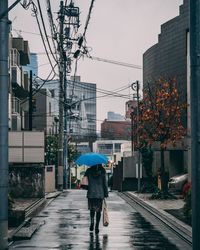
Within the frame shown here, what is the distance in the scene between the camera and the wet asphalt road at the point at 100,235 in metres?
14.0

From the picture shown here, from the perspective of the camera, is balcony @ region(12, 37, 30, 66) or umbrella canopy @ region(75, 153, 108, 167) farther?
balcony @ region(12, 37, 30, 66)

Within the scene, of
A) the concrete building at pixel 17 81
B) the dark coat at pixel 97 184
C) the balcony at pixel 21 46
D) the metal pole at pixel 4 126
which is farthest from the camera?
the balcony at pixel 21 46

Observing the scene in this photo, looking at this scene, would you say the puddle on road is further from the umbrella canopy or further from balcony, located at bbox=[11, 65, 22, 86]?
balcony, located at bbox=[11, 65, 22, 86]

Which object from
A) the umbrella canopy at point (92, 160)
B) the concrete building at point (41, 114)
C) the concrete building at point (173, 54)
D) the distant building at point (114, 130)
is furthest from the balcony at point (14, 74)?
the distant building at point (114, 130)

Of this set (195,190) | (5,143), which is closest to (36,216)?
(5,143)

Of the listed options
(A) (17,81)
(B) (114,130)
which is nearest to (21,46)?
(A) (17,81)

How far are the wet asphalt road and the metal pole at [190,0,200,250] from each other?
14.8 feet

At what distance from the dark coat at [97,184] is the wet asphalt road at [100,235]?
933 mm

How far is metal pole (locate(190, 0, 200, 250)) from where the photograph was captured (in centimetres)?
930

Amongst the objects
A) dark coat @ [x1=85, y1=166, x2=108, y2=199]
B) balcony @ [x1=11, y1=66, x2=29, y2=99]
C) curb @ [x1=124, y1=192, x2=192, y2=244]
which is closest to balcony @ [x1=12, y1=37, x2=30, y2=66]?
balcony @ [x1=11, y1=66, x2=29, y2=99]

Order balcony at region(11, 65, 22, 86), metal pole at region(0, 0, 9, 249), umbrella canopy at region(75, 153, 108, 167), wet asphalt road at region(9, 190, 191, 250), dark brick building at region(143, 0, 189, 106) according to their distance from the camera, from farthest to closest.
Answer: dark brick building at region(143, 0, 189, 106)
balcony at region(11, 65, 22, 86)
umbrella canopy at region(75, 153, 108, 167)
wet asphalt road at region(9, 190, 191, 250)
metal pole at region(0, 0, 9, 249)

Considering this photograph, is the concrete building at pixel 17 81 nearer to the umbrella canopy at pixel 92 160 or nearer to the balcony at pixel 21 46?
the balcony at pixel 21 46

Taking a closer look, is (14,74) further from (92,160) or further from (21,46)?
(92,160)

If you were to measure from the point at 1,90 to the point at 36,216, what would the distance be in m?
9.02
